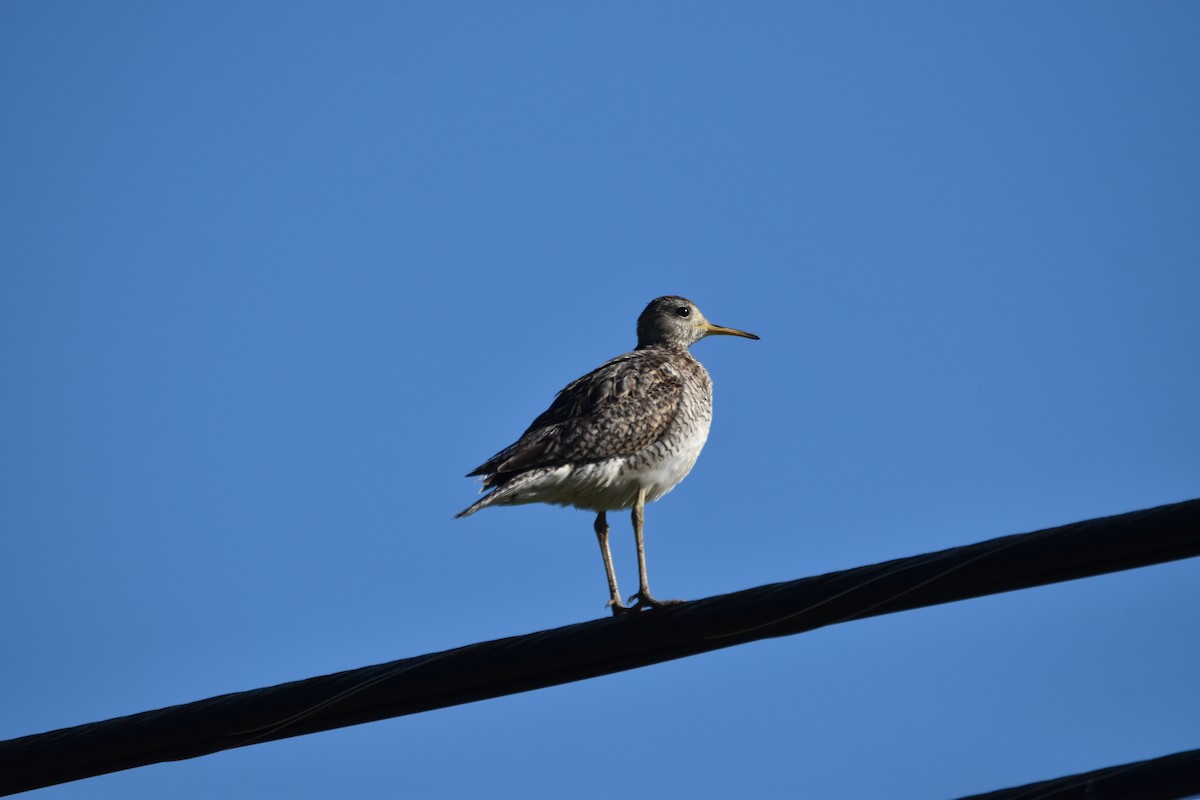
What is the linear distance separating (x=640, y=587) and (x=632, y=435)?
1397mm

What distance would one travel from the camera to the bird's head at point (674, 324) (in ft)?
47.3

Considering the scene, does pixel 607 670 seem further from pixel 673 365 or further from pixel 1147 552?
pixel 673 365

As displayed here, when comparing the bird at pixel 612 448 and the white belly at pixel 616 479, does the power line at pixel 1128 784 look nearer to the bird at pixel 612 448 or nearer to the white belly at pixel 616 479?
the bird at pixel 612 448

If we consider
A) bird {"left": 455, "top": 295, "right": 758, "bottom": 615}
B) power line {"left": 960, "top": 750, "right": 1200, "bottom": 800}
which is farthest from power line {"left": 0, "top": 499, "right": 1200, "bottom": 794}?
bird {"left": 455, "top": 295, "right": 758, "bottom": 615}

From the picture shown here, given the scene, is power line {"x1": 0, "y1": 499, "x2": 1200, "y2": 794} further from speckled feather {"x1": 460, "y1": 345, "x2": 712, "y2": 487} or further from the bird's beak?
the bird's beak

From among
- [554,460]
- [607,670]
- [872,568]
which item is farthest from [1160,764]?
[554,460]

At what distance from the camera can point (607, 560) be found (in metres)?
11.5

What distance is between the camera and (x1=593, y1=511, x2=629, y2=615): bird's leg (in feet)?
35.2

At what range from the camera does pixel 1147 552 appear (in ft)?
19.1

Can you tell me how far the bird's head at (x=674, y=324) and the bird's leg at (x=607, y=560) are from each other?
9.78 feet

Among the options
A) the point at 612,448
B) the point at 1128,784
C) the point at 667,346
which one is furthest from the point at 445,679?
the point at 667,346

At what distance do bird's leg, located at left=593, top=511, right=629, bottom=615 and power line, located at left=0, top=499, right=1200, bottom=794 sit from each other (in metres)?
3.84

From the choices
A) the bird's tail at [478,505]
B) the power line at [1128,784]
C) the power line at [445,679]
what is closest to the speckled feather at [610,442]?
the bird's tail at [478,505]

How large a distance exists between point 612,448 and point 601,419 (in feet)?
1.00
